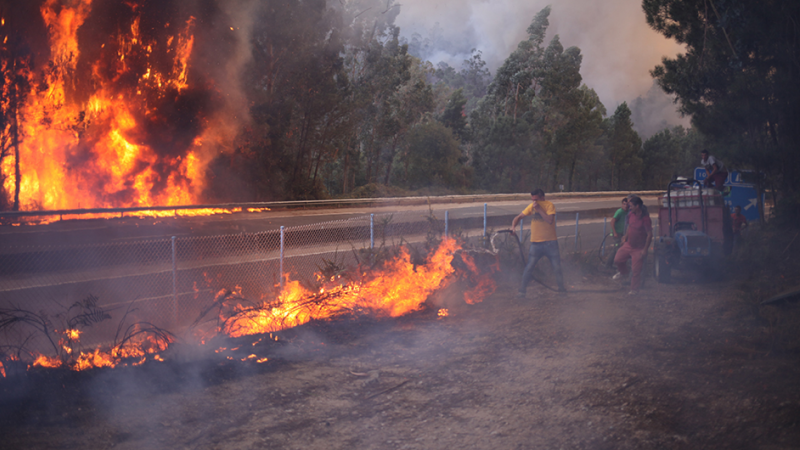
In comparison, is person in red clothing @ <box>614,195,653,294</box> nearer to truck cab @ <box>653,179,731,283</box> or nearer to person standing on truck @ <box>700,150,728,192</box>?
truck cab @ <box>653,179,731,283</box>

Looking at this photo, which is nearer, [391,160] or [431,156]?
[431,156]

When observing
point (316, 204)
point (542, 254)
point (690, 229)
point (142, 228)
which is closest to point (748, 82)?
point (690, 229)

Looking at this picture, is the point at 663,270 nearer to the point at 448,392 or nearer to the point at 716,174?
the point at 716,174

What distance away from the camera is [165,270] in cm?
1262

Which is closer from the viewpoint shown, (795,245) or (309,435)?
(309,435)

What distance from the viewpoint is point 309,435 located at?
437 centimetres

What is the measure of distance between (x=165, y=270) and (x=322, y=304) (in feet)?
21.0

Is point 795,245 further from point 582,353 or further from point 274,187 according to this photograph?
point 274,187

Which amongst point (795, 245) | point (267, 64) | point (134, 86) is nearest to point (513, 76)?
point (267, 64)

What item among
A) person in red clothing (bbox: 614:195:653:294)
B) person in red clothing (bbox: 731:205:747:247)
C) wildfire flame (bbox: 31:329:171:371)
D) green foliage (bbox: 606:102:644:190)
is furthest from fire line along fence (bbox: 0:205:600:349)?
green foliage (bbox: 606:102:644:190)

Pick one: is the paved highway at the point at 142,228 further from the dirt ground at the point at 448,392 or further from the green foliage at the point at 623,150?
the green foliage at the point at 623,150

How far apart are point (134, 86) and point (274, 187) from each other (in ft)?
34.6

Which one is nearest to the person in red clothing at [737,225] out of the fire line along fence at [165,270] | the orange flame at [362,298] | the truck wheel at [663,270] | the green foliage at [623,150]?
the fire line along fence at [165,270]

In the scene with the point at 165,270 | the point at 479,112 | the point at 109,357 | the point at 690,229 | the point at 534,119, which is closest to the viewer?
the point at 109,357
